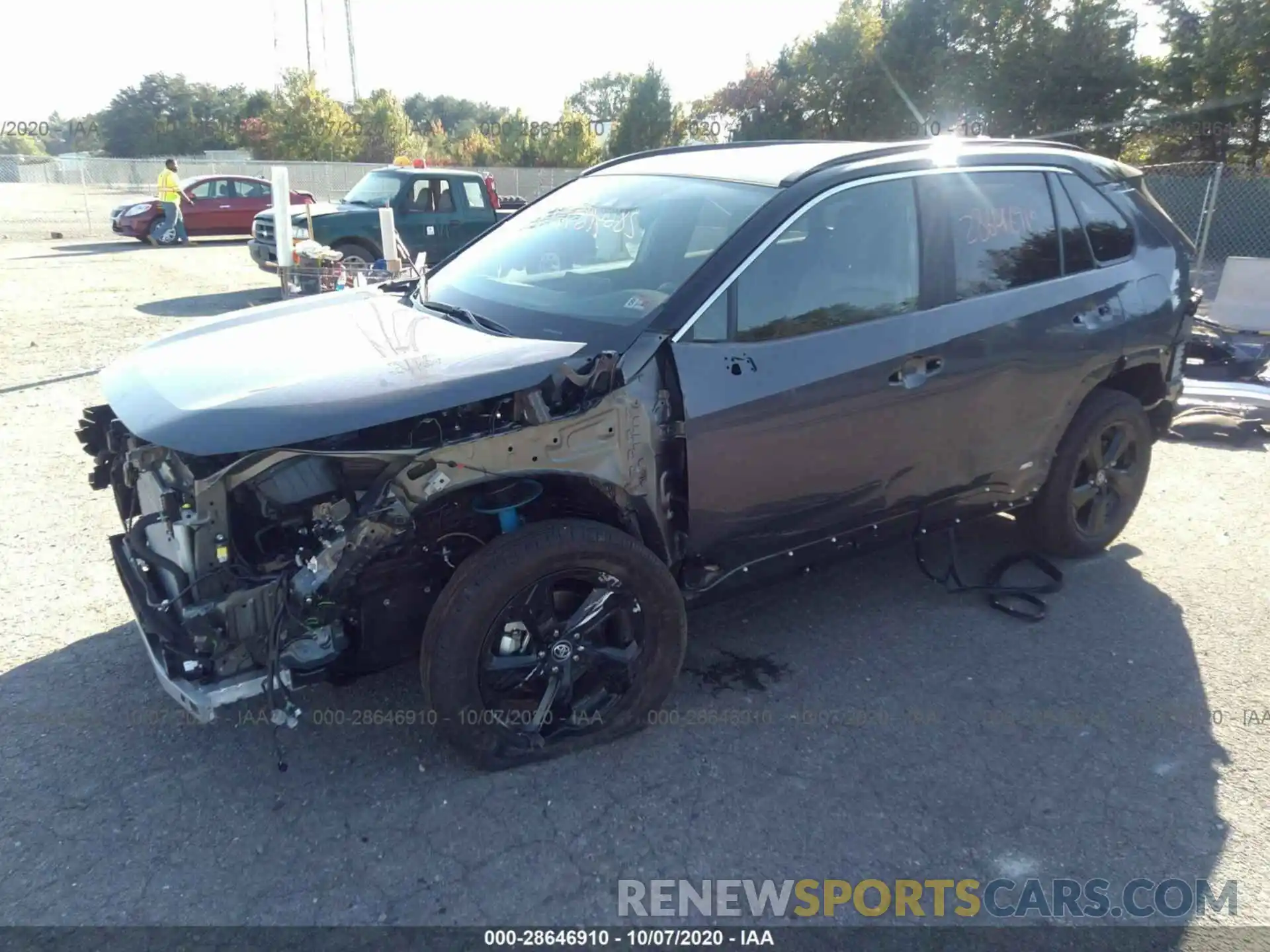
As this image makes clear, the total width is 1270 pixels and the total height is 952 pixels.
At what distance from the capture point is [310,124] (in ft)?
150

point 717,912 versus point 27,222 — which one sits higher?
point 27,222

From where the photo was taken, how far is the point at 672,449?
10.6 feet

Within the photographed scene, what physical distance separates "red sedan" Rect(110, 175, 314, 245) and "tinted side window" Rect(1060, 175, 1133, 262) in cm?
1860

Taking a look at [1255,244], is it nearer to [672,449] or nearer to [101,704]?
[672,449]

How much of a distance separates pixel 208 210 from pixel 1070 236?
20.5 metres

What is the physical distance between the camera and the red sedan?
20.1m

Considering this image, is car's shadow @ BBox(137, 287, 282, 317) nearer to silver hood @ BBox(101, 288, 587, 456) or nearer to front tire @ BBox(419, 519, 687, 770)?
silver hood @ BBox(101, 288, 587, 456)

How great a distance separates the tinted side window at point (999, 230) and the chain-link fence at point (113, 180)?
78.4 ft

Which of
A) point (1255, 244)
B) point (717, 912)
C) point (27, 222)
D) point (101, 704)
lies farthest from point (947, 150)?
point (27, 222)

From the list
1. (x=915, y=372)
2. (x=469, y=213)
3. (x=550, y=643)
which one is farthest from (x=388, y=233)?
(x=550, y=643)

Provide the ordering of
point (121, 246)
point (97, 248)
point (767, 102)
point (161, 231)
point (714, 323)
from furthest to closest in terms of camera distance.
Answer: point (767, 102)
point (121, 246)
point (161, 231)
point (97, 248)
point (714, 323)

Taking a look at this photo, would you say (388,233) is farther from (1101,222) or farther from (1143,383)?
(1143,383)

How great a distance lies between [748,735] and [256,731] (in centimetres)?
175

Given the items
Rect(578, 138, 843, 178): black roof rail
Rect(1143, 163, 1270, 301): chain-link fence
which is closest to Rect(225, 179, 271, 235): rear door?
Rect(1143, 163, 1270, 301): chain-link fence
